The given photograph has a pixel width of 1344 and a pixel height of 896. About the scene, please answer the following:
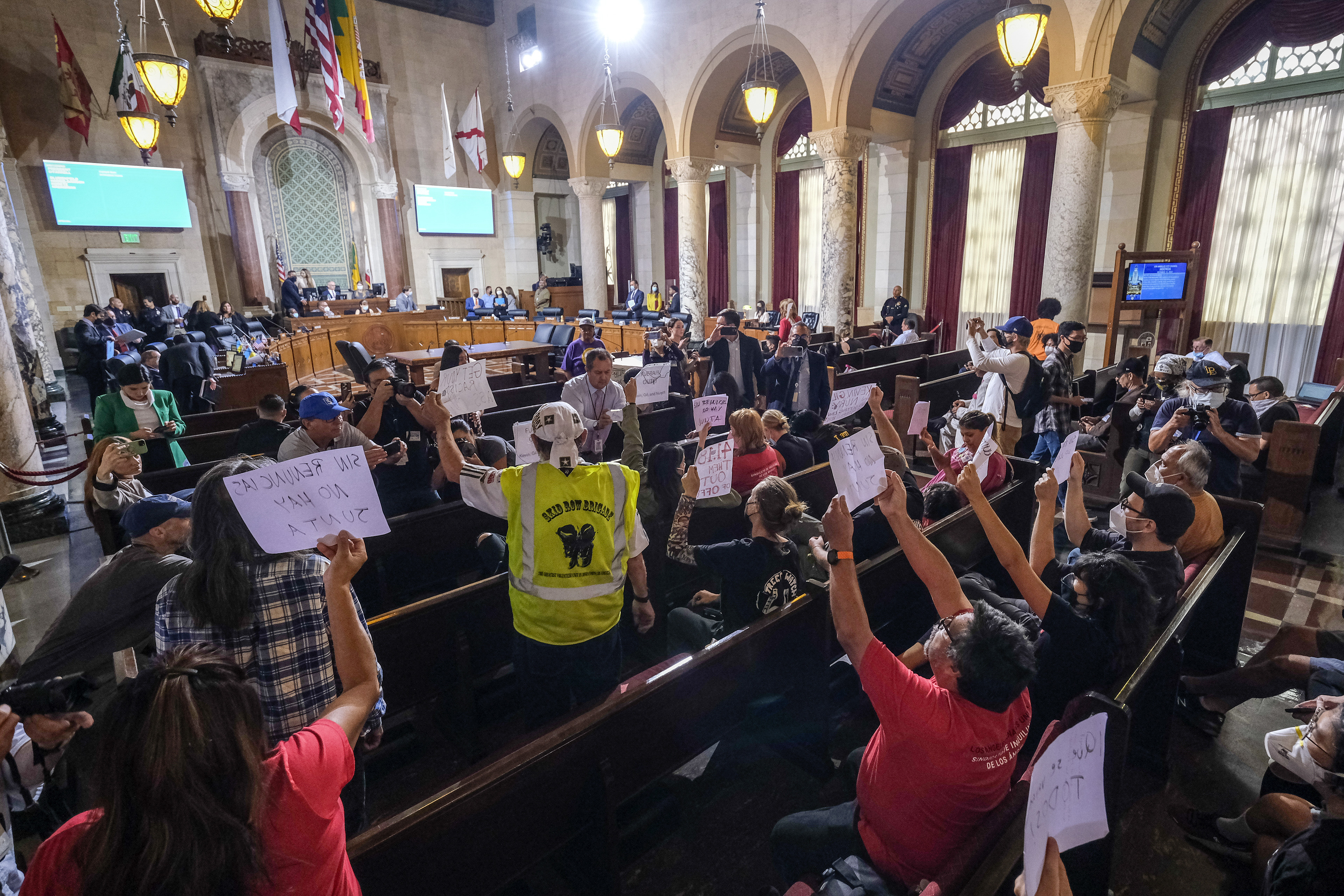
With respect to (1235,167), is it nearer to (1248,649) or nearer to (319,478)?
(1248,649)

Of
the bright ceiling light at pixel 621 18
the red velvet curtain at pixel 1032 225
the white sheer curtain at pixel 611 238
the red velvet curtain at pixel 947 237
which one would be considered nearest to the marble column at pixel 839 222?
the red velvet curtain at pixel 947 237

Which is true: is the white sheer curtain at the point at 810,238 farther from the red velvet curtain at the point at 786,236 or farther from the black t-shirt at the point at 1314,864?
the black t-shirt at the point at 1314,864

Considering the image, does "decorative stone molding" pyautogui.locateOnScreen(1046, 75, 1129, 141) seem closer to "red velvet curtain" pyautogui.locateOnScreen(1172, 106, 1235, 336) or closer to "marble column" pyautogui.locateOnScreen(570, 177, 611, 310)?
"red velvet curtain" pyautogui.locateOnScreen(1172, 106, 1235, 336)

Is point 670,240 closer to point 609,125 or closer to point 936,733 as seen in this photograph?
point 609,125

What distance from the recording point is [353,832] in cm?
215

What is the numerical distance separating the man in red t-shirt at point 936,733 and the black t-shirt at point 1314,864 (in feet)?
2.35

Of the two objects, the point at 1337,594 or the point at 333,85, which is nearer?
the point at 1337,594

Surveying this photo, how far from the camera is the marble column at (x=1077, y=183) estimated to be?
7.69 m

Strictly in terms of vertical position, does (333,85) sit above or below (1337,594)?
above

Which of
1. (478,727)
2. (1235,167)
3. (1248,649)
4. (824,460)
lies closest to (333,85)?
(824,460)

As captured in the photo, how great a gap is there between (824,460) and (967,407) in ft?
6.34

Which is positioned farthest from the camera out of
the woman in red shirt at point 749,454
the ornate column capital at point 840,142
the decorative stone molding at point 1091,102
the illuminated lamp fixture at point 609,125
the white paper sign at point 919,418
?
the illuminated lamp fixture at point 609,125

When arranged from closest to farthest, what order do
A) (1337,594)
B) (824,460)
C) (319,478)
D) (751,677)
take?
(319,478) < (751,677) < (1337,594) < (824,460)

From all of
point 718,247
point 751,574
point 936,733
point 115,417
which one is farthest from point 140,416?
point 718,247
